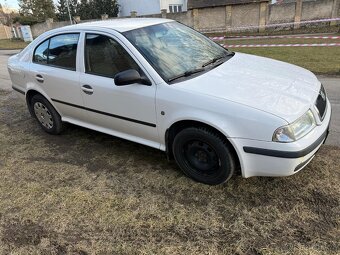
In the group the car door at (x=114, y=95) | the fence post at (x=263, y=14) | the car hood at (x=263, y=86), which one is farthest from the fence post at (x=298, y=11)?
the car door at (x=114, y=95)

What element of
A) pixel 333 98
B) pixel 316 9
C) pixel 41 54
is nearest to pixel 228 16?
pixel 316 9

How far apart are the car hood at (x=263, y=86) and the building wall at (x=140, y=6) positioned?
37.1m

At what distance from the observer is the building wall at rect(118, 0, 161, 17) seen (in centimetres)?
3886

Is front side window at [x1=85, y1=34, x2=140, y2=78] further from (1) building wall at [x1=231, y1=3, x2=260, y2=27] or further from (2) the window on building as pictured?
(2) the window on building

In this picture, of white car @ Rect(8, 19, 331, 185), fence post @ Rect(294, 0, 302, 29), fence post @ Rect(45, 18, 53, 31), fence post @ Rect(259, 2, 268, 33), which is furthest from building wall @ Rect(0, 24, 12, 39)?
white car @ Rect(8, 19, 331, 185)

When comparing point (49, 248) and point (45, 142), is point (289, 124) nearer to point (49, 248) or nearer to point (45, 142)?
point (49, 248)

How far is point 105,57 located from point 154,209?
1900mm

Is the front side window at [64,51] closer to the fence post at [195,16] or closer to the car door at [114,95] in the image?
the car door at [114,95]

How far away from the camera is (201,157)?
3488 millimetres

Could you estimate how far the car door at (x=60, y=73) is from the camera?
431cm

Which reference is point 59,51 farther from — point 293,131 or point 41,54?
point 293,131

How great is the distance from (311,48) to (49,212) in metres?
12.3

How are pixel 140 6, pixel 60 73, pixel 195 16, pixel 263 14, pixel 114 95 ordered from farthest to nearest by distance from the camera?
1. pixel 140 6
2. pixel 195 16
3. pixel 263 14
4. pixel 60 73
5. pixel 114 95

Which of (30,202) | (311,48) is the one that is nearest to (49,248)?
(30,202)
